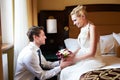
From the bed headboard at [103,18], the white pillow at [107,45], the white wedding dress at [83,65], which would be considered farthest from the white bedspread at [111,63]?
the bed headboard at [103,18]

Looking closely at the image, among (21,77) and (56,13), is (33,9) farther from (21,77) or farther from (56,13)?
(21,77)

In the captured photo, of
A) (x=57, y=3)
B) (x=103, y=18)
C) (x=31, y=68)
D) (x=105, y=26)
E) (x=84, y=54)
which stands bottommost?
(x=31, y=68)

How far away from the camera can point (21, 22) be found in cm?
314

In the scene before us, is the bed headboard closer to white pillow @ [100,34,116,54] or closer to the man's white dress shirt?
white pillow @ [100,34,116,54]

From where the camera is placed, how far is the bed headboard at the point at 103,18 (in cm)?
361

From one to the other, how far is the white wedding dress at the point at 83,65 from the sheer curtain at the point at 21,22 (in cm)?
95

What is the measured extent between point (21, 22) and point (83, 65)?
1221mm

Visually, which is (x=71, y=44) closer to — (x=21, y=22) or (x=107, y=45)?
(x=107, y=45)

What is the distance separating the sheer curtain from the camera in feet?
10.2

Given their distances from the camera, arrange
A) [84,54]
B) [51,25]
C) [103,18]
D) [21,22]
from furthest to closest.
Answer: [103,18] → [51,25] → [21,22] → [84,54]

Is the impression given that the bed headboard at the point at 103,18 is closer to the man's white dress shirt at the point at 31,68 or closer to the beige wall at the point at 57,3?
the beige wall at the point at 57,3

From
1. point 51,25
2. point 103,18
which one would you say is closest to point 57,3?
point 51,25

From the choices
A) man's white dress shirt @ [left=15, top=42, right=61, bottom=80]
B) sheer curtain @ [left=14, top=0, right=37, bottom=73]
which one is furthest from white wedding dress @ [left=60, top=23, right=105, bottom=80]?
sheer curtain @ [left=14, top=0, right=37, bottom=73]

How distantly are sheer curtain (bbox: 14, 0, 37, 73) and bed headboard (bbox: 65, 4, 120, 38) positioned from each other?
70 centimetres
